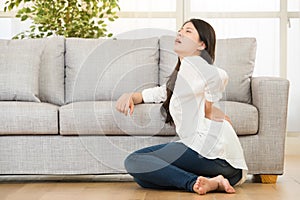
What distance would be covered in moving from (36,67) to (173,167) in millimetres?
1263

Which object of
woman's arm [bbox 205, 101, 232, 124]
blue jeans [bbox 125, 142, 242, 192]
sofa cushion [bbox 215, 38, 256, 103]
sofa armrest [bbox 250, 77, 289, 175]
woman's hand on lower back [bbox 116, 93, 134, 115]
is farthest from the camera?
sofa cushion [bbox 215, 38, 256, 103]

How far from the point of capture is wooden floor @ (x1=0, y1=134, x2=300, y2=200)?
9.73 feet

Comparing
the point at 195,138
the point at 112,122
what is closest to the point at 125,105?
the point at 112,122

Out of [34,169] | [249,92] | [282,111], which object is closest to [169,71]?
[249,92]

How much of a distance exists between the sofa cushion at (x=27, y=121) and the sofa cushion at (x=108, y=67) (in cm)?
49

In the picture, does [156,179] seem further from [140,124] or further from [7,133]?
[7,133]

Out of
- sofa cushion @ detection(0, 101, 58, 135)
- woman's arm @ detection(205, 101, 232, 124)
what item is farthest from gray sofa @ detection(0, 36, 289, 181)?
woman's arm @ detection(205, 101, 232, 124)

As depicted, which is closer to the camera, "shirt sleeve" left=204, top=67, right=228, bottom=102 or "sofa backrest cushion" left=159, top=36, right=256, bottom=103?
"shirt sleeve" left=204, top=67, right=228, bottom=102

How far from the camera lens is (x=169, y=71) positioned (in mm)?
4000

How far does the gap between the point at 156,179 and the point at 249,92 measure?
975 mm

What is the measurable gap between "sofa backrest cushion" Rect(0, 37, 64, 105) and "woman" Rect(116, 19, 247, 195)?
0.92 m

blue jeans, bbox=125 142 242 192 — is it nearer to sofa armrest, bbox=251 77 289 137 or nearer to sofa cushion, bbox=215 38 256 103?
sofa armrest, bbox=251 77 289 137

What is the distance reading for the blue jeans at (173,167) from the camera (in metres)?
3.11

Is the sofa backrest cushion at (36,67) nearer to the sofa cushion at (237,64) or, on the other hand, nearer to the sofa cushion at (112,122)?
the sofa cushion at (112,122)
